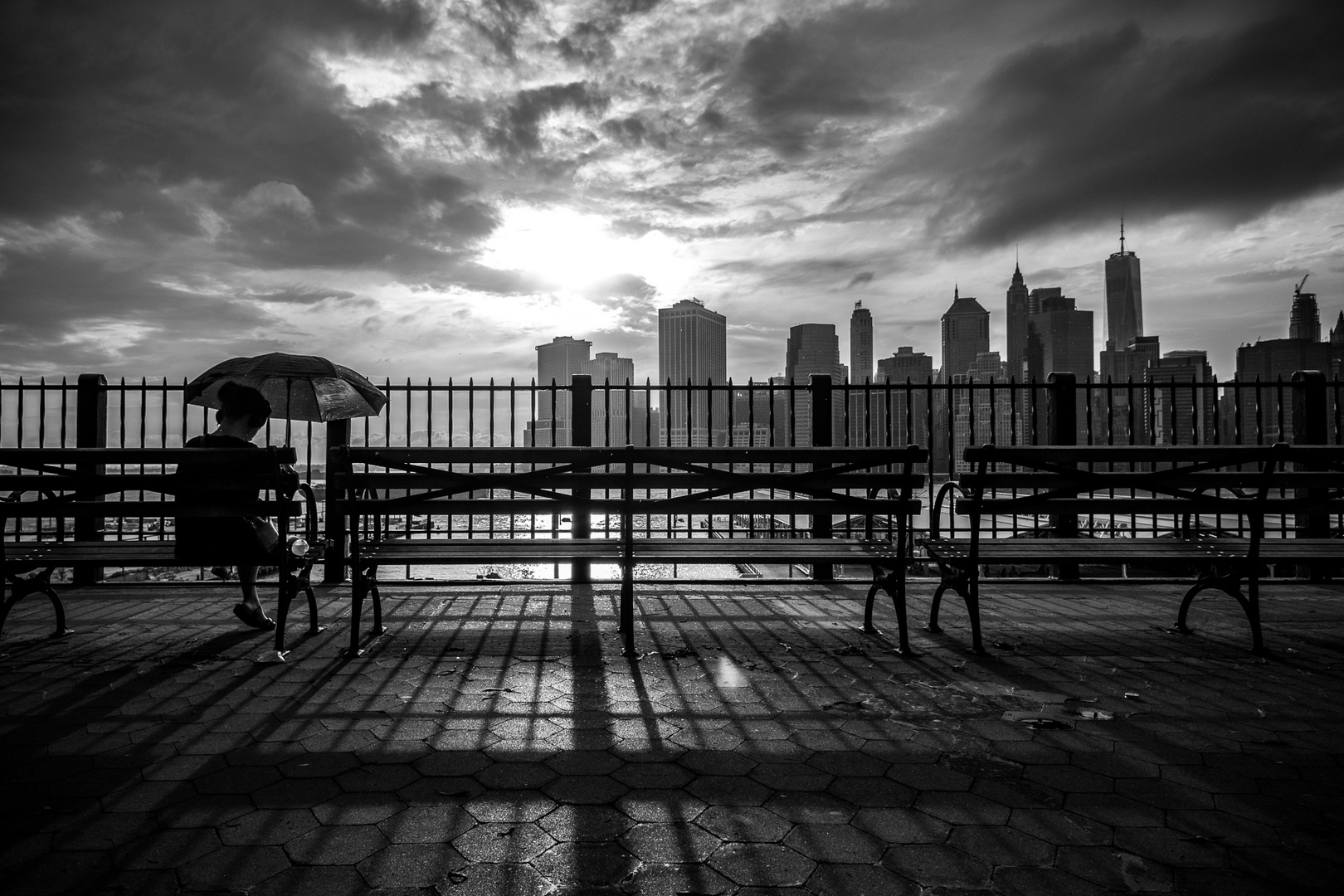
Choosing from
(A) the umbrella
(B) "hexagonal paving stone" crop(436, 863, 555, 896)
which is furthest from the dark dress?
(B) "hexagonal paving stone" crop(436, 863, 555, 896)

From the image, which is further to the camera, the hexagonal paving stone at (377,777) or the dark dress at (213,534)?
the dark dress at (213,534)

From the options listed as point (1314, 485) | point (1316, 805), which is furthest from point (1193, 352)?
point (1316, 805)

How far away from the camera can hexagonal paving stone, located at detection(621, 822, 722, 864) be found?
208 cm

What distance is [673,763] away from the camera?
2.73 metres

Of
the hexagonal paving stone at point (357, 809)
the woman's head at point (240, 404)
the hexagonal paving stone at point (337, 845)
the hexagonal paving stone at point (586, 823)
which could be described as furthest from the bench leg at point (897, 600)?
the woman's head at point (240, 404)

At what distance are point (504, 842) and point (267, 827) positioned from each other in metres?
0.74

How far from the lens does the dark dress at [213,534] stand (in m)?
4.42

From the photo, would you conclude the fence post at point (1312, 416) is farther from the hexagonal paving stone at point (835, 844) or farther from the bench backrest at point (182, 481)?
the bench backrest at point (182, 481)

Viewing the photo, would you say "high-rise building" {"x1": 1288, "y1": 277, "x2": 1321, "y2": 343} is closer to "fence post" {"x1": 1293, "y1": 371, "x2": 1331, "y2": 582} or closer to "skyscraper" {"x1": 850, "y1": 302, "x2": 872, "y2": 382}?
"skyscraper" {"x1": 850, "y1": 302, "x2": 872, "y2": 382}

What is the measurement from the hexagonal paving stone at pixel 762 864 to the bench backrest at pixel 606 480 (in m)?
2.43

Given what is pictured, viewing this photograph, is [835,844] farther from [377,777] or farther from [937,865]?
[377,777]

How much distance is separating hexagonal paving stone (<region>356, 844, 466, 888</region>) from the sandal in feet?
10.8

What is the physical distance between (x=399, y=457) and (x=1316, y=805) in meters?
4.33

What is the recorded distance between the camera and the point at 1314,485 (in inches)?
183
